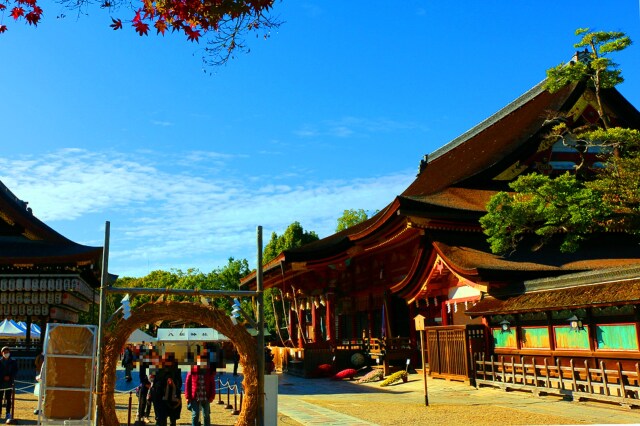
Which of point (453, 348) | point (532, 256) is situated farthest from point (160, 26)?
point (532, 256)

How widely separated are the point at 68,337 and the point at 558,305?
11186 millimetres

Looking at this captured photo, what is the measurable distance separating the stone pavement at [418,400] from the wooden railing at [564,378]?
222mm

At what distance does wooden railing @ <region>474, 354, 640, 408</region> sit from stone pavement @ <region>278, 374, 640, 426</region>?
222mm

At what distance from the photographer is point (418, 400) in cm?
1688

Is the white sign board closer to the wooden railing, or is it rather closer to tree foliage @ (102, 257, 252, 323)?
tree foliage @ (102, 257, 252, 323)

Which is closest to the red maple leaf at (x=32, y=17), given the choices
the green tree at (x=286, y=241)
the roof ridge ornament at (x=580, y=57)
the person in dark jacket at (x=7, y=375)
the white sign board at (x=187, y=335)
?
the person in dark jacket at (x=7, y=375)

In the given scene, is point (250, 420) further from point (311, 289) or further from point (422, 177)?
point (422, 177)

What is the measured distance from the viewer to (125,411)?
15.9 meters

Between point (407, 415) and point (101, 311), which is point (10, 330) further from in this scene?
point (101, 311)

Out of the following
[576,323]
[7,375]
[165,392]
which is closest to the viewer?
[165,392]

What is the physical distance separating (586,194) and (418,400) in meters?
7.50

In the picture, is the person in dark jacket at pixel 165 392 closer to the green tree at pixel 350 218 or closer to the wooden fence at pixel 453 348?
the wooden fence at pixel 453 348

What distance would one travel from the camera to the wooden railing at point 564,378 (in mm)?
13961

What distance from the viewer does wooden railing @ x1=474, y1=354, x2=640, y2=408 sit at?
550 inches
